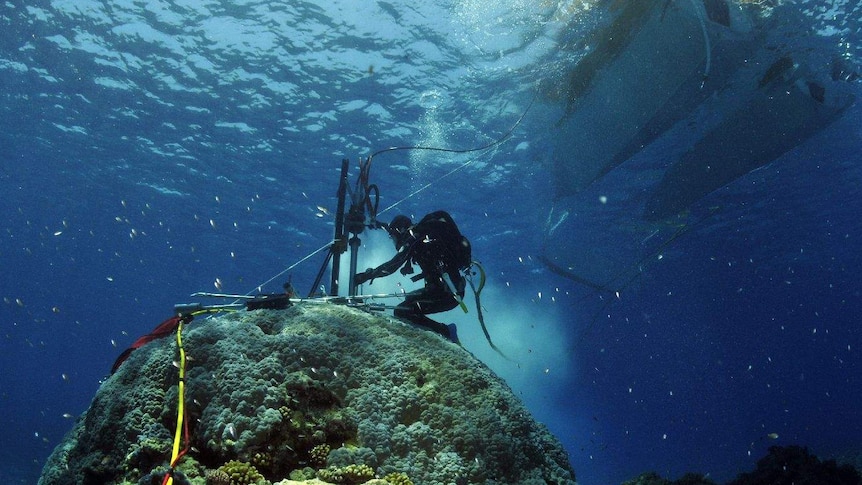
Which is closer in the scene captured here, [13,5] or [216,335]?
[216,335]

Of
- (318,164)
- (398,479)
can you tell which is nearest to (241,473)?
(398,479)

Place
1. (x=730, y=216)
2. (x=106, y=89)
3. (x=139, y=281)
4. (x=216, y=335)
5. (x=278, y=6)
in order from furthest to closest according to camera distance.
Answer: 1. (x=139, y=281)
2. (x=730, y=216)
3. (x=106, y=89)
4. (x=278, y=6)
5. (x=216, y=335)

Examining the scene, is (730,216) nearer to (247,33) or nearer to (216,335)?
(247,33)

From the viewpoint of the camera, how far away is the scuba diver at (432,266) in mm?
5094

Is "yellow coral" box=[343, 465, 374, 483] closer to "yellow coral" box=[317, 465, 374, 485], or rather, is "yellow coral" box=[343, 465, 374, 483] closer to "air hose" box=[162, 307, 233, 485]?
"yellow coral" box=[317, 465, 374, 485]

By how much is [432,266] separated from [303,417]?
101 inches

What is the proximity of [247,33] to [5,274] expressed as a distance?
201 feet

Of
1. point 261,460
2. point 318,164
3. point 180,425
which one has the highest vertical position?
point 318,164

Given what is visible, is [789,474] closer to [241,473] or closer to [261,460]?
[261,460]

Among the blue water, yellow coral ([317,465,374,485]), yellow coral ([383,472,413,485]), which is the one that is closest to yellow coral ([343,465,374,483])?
yellow coral ([317,465,374,485])

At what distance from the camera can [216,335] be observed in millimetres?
3381

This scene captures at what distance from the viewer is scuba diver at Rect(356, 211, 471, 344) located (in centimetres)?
509

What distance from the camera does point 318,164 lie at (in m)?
22.3

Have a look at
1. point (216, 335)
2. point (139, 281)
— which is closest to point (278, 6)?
point (216, 335)
